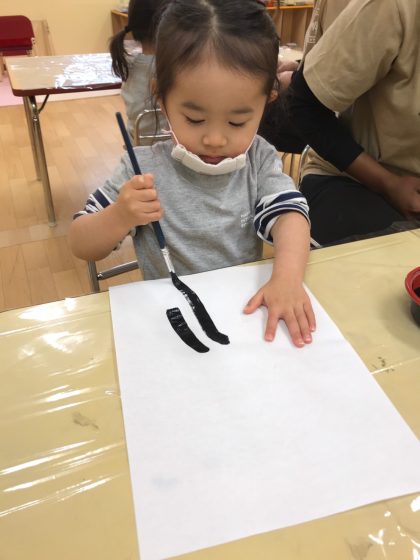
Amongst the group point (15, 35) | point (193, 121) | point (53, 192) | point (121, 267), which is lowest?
point (53, 192)

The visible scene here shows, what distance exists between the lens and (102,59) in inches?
85.4

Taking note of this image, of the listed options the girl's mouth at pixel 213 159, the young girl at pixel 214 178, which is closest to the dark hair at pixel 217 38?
the young girl at pixel 214 178

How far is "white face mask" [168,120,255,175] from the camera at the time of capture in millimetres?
672

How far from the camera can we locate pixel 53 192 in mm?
2350

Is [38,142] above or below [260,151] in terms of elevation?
below

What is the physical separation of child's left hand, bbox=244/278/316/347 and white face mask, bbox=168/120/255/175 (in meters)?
0.21

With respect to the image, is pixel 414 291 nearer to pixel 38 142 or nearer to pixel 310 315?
pixel 310 315

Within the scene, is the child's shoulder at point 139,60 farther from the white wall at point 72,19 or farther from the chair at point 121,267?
the white wall at point 72,19

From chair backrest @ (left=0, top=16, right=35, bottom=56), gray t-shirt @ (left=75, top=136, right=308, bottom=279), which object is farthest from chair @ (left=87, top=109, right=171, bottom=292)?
chair backrest @ (left=0, top=16, right=35, bottom=56)

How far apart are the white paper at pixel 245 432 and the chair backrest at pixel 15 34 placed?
12.7 feet

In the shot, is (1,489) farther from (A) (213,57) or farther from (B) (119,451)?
(A) (213,57)

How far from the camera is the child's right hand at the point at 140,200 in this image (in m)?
0.58

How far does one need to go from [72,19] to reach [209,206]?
429cm

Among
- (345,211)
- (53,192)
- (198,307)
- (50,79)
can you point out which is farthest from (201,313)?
(53,192)
